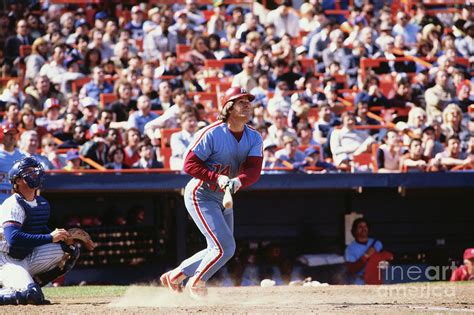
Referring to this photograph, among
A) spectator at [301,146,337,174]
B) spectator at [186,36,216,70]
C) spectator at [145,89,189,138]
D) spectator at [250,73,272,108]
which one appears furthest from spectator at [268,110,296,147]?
spectator at [186,36,216,70]

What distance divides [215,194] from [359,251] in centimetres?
474

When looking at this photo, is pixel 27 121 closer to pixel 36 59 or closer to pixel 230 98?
pixel 36 59

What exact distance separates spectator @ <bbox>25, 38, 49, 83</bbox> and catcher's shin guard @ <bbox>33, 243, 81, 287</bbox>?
22.6ft

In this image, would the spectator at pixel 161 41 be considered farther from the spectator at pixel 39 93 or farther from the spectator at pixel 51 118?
the spectator at pixel 51 118

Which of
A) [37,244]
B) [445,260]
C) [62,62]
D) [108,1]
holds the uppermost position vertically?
[108,1]

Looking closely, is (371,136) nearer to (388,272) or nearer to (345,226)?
(345,226)

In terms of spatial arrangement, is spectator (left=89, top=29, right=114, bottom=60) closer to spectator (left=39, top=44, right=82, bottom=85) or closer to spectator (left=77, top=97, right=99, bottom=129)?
spectator (left=39, top=44, right=82, bottom=85)

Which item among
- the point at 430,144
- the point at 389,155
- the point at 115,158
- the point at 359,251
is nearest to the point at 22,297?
the point at 115,158

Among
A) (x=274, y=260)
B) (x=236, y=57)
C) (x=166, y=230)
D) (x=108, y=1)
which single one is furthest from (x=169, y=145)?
(x=108, y=1)

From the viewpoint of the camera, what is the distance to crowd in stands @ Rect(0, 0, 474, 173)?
42.5 feet

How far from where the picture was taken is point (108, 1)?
17.2 m

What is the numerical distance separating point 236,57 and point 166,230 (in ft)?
11.6

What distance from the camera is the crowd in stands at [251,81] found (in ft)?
42.5

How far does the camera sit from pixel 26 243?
26.4 feet
